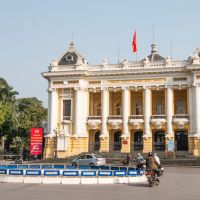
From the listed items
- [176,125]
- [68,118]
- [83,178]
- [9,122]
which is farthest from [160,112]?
[83,178]

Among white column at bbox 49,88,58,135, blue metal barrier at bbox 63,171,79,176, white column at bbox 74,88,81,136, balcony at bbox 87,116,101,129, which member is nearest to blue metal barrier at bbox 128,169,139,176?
blue metal barrier at bbox 63,171,79,176

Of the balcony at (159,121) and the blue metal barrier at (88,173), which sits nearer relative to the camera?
the blue metal barrier at (88,173)

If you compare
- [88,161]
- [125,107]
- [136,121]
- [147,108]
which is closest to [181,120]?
[147,108]

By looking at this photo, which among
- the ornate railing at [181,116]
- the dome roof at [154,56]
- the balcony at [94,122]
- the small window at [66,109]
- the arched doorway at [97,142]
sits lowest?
the arched doorway at [97,142]

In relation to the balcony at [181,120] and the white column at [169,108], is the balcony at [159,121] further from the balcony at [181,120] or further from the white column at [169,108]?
the balcony at [181,120]

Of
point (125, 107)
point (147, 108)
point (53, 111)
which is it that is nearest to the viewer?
point (147, 108)

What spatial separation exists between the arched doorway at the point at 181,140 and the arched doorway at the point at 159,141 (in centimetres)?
200

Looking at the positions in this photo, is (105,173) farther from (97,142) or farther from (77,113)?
(97,142)

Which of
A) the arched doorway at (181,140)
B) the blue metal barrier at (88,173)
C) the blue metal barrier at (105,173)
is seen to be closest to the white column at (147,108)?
the arched doorway at (181,140)

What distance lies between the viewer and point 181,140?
52.4 m

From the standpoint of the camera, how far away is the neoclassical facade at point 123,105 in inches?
1987

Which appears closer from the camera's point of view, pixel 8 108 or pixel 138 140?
pixel 138 140

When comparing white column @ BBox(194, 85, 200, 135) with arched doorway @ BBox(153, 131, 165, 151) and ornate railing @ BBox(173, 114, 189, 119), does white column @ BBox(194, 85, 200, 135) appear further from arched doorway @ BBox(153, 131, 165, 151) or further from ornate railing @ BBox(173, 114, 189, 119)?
arched doorway @ BBox(153, 131, 165, 151)

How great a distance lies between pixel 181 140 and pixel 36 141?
64.3 ft
